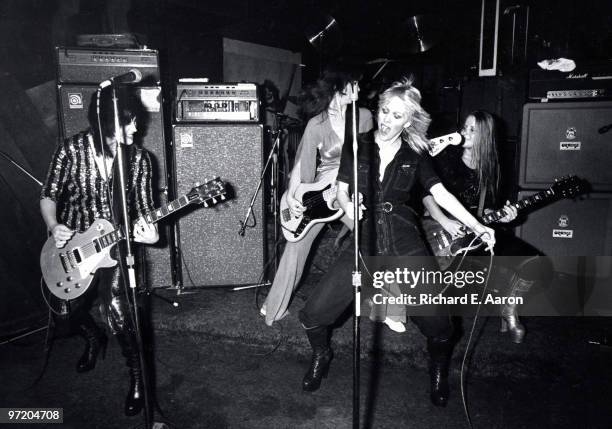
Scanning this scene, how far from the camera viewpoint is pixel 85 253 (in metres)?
2.80

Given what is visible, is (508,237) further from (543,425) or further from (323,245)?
(323,245)

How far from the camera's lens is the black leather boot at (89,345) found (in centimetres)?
317

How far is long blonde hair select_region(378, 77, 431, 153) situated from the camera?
243cm

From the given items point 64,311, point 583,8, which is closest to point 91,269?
point 64,311

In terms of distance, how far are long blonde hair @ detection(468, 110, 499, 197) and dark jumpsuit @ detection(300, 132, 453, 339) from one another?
99 cm

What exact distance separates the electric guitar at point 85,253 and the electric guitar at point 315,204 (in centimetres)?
68

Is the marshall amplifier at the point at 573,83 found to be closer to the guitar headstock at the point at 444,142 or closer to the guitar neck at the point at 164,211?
the guitar headstock at the point at 444,142

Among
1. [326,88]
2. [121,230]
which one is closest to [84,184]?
[121,230]

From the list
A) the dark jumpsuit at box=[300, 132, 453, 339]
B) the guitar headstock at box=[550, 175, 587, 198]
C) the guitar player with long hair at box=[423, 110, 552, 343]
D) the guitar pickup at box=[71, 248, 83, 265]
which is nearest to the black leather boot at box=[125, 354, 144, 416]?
the guitar pickup at box=[71, 248, 83, 265]

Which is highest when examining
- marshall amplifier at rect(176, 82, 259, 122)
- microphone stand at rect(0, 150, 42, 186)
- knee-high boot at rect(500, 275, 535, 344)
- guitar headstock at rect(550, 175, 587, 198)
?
marshall amplifier at rect(176, 82, 259, 122)

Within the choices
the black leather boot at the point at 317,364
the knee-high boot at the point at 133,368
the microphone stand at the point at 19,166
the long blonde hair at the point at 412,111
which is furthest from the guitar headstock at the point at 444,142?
the microphone stand at the point at 19,166

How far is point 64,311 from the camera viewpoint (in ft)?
9.82

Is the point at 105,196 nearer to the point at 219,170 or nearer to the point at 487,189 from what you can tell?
the point at 219,170

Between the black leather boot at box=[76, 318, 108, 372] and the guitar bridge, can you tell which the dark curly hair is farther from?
the black leather boot at box=[76, 318, 108, 372]
